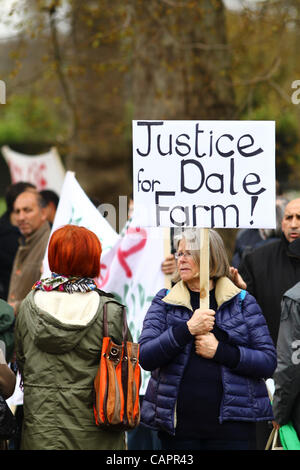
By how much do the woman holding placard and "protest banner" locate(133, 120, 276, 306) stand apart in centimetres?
26

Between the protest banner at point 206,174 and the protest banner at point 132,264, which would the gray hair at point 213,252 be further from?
the protest banner at point 132,264

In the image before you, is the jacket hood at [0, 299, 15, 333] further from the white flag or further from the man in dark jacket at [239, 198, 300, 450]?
the man in dark jacket at [239, 198, 300, 450]

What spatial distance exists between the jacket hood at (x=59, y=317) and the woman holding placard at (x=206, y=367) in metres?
0.35

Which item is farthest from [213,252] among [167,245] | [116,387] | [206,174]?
[167,245]

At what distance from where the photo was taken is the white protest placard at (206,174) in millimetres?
4250

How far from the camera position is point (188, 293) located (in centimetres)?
417

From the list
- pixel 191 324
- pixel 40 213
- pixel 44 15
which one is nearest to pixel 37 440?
pixel 191 324

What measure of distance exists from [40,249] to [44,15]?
4.99 meters

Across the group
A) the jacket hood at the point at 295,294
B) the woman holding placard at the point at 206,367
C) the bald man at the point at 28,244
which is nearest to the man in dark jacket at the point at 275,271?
the jacket hood at the point at 295,294

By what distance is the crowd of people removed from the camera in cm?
389

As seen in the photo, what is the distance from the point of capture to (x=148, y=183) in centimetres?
430

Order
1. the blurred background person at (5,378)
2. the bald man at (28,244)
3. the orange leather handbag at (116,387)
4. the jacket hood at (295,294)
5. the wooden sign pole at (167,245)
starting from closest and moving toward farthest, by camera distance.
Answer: the orange leather handbag at (116,387), the blurred background person at (5,378), the jacket hood at (295,294), the wooden sign pole at (167,245), the bald man at (28,244)

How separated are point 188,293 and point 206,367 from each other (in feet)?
1.24
